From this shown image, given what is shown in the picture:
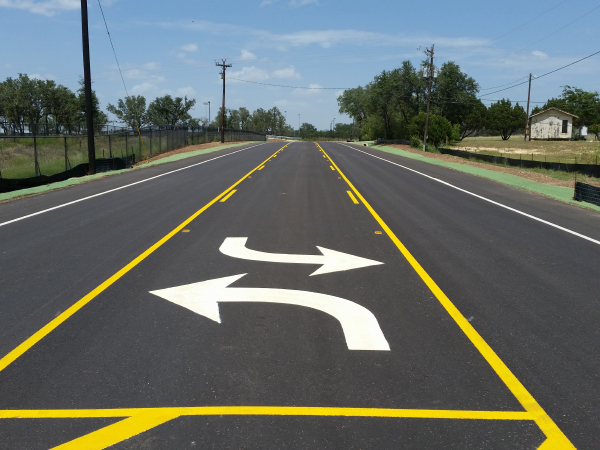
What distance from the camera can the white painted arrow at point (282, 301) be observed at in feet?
17.7

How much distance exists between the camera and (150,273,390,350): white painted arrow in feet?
17.7

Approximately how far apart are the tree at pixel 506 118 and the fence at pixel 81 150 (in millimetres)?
68308

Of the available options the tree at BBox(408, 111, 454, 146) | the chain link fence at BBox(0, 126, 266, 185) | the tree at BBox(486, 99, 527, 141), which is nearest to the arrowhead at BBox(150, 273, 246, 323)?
the chain link fence at BBox(0, 126, 266, 185)

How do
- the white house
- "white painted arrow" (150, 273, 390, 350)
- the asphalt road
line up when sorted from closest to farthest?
1. the asphalt road
2. "white painted arrow" (150, 273, 390, 350)
3. the white house

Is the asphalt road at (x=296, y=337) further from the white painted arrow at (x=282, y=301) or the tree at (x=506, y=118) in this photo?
the tree at (x=506, y=118)

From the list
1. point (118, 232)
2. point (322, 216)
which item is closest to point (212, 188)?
point (322, 216)

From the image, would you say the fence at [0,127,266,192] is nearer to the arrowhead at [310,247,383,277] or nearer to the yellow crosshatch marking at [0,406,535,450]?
the arrowhead at [310,247,383,277]

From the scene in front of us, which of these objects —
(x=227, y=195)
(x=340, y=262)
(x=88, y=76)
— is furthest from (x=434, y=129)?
(x=340, y=262)

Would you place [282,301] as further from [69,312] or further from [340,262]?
[69,312]

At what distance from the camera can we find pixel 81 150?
3619cm

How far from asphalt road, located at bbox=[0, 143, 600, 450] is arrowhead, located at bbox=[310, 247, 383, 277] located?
5 centimetres

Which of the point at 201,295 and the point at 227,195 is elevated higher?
the point at 227,195

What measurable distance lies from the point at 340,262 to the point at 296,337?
10.0 ft

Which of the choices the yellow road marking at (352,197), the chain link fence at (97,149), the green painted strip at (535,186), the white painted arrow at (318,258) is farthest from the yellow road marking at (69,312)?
the chain link fence at (97,149)
